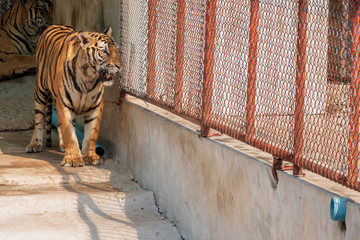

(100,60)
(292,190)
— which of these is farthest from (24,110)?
(292,190)

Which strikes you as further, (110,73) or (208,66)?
(110,73)

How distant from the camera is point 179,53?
16.2 ft

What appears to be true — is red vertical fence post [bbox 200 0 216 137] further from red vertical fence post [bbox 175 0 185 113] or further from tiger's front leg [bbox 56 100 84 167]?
tiger's front leg [bbox 56 100 84 167]

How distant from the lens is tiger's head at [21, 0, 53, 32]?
10227mm

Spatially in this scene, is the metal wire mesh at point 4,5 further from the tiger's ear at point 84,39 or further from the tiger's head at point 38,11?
the tiger's ear at point 84,39

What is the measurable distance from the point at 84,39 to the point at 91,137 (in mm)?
907

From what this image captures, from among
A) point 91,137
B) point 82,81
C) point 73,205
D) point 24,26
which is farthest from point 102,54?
point 24,26

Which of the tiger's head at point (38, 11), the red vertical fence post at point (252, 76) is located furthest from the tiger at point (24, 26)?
the red vertical fence post at point (252, 76)

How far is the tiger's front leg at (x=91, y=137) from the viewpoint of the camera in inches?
253

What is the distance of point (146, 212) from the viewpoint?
5281 millimetres

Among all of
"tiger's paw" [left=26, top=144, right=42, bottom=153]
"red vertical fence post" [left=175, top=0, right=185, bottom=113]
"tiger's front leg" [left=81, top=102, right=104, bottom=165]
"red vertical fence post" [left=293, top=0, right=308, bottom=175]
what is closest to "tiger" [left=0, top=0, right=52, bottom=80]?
"tiger's paw" [left=26, top=144, right=42, bottom=153]

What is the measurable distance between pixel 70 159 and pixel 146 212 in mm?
1315

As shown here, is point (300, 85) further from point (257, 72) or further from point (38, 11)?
point (38, 11)

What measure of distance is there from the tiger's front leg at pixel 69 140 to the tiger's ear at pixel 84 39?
0.61 meters
